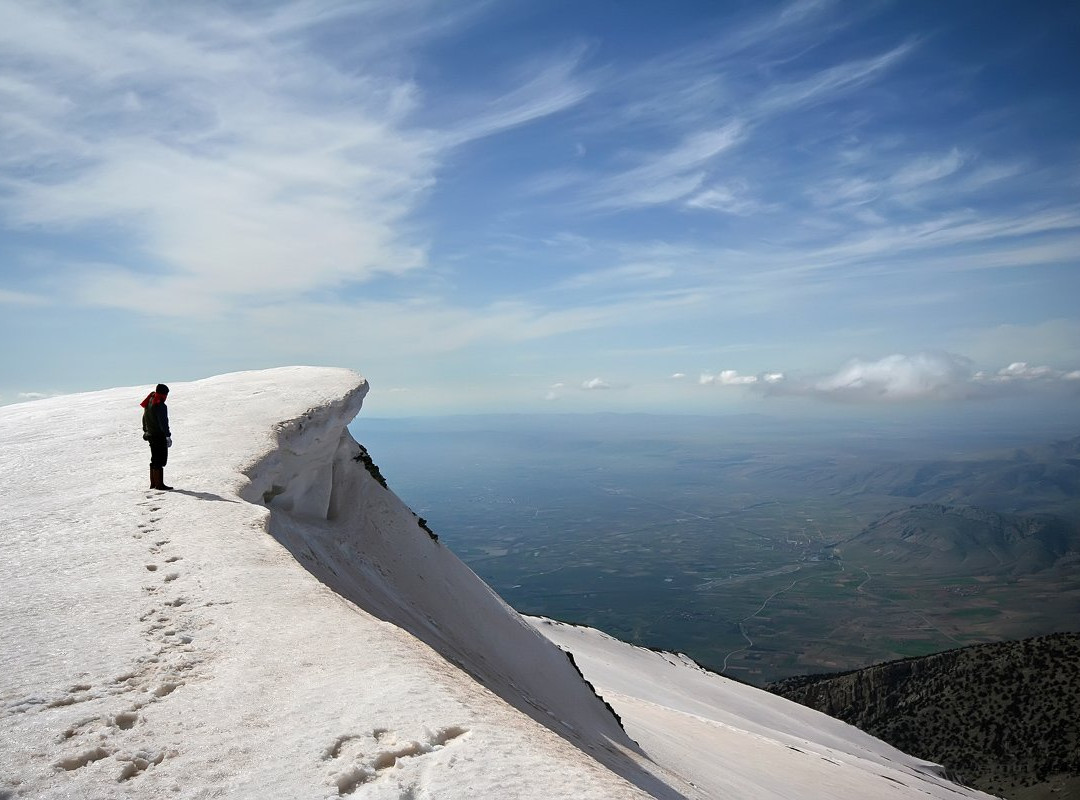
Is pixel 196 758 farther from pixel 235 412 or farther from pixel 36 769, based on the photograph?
pixel 235 412

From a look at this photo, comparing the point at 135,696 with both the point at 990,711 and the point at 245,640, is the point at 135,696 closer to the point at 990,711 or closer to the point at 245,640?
the point at 245,640

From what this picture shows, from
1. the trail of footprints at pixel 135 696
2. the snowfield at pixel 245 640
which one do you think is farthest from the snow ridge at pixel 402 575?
the trail of footprints at pixel 135 696

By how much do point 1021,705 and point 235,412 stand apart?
186 ft

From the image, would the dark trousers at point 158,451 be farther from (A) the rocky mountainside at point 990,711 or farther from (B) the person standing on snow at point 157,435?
(A) the rocky mountainside at point 990,711

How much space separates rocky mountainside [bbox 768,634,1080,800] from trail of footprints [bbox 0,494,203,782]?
2104 inches

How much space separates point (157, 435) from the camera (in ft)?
29.0

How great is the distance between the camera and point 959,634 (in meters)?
132

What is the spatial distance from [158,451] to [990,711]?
191 feet

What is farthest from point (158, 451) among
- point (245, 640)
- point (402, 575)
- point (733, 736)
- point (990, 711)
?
point (990, 711)

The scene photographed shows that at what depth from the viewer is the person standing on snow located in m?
8.67

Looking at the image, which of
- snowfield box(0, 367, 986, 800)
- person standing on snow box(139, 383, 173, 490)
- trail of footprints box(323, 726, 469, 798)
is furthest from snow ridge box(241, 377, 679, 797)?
trail of footprints box(323, 726, 469, 798)

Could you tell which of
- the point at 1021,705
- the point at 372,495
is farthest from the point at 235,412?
the point at 1021,705

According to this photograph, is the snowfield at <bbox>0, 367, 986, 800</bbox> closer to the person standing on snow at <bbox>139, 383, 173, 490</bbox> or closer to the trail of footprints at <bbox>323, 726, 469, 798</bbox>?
the trail of footprints at <bbox>323, 726, 469, 798</bbox>

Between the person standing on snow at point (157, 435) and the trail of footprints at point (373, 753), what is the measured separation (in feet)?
21.1
